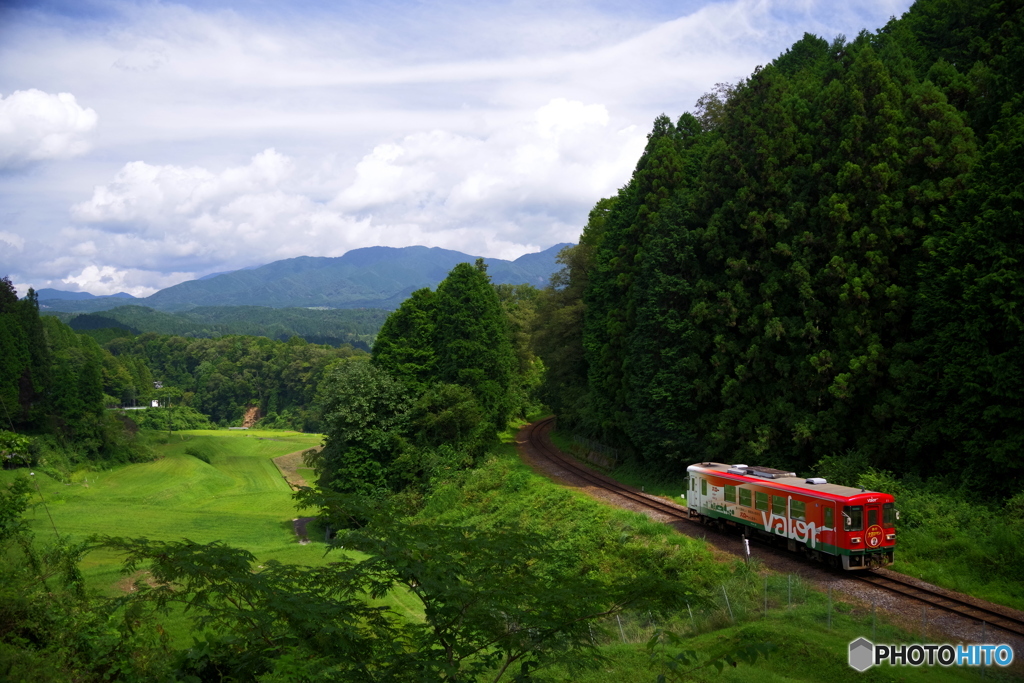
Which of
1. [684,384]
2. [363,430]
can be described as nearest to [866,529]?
[684,384]

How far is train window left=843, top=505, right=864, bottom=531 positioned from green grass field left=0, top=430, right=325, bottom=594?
1351 centimetres

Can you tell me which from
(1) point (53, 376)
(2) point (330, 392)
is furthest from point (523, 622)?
(1) point (53, 376)

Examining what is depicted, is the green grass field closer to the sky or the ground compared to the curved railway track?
closer to the ground

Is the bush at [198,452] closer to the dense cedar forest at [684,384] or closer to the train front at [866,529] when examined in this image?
the dense cedar forest at [684,384]

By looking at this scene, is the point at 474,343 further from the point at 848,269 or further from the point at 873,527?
the point at 873,527

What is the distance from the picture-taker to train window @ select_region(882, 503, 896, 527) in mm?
19156

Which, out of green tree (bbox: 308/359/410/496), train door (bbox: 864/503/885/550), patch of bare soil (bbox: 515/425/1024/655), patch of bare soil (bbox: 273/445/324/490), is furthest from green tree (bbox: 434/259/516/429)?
patch of bare soil (bbox: 273/445/324/490)

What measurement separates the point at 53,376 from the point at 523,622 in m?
75.3

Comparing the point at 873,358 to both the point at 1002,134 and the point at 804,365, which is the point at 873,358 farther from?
the point at 1002,134

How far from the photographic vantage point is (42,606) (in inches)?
539

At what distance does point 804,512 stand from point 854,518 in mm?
1726

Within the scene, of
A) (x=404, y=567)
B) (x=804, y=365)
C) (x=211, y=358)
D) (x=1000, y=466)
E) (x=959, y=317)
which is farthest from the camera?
(x=211, y=358)

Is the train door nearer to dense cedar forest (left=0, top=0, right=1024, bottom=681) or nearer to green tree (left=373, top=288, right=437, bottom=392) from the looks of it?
dense cedar forest (left=0, top=0, right=1024, bottom=681)

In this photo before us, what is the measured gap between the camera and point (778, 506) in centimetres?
2159
